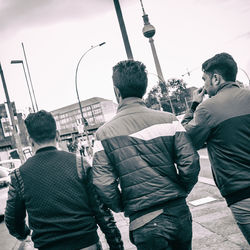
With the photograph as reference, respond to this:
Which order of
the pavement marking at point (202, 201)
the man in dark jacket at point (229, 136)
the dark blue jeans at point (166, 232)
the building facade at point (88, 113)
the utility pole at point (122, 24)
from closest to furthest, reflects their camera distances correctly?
1. the dark blue jeans at point (166, 232)
2. the man in dark jacket at point (229, 136)
3. the pavement marking at point (202, 201)
4. the utility pole at point (122, 24)
5. the building facade at point (88, 113)

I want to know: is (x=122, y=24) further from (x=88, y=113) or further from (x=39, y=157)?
(x=88, y=113)

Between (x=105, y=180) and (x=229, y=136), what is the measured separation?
982 mm

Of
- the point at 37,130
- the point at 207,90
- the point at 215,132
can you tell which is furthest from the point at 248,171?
the point at 37,130

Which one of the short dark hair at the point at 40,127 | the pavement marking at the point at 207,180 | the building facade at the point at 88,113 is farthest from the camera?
the building facade at the point at 88,113

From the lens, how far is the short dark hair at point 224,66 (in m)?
2.45

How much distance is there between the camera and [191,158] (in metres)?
2.08

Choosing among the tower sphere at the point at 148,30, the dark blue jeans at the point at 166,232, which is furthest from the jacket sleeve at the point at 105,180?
the tower sphere at the point at 148,30

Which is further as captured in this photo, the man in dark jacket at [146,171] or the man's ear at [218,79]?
the man's ear at [218,79]

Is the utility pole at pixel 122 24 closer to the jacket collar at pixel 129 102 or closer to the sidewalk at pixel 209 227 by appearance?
the sidewalk at pixel 209 227

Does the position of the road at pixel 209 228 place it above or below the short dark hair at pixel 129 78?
below

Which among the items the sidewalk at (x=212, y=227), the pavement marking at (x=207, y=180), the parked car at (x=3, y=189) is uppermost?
the parked car at (x=3, y=189)

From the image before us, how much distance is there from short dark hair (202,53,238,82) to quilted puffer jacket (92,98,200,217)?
2.27 ft

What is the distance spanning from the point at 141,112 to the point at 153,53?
6513 cm

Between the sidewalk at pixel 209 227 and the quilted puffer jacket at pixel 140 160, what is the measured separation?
1.91 meters
